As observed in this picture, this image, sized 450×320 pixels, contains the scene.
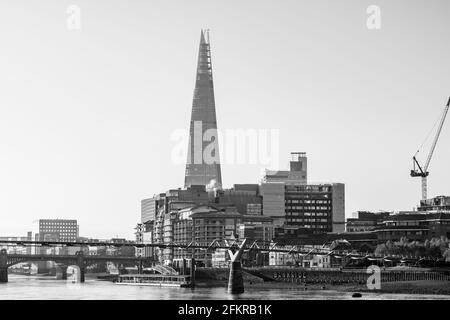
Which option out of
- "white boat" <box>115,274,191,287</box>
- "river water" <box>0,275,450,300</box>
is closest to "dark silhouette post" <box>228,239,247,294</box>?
"river water" <box>0,275,450,300</box>

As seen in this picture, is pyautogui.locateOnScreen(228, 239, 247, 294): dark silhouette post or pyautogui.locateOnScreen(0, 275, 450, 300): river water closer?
pyautogui.locateOnScreen(0, 275, 450, 300): river water

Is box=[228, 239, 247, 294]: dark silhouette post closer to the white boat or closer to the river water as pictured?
the river water

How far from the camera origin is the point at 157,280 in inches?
7279

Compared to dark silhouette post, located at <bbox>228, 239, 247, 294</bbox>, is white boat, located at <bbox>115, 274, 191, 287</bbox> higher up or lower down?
lower down

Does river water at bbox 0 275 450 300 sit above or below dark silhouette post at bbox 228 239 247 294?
below

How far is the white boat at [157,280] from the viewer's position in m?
175

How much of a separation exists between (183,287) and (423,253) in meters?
43.5

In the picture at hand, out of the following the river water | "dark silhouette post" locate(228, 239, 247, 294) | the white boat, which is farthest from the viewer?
the white boat

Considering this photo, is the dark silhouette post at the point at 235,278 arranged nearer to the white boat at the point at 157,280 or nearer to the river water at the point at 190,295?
the river water at the point at 190,295

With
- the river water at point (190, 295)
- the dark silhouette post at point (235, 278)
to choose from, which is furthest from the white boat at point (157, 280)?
the dark silhouette post at point (235, 278)

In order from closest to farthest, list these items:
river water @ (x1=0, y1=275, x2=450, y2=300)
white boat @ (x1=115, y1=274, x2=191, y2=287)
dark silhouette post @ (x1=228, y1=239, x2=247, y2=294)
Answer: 1. river water @ (x1=0, y1=275, x2=450, y2=300)
2. dark silhouette post @ (x1=228, y1=239, x2=247, y2=294)
3. white boat @ (x1=115, y1=274, x2=191, y2=287)

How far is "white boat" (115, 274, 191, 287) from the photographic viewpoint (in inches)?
6875
